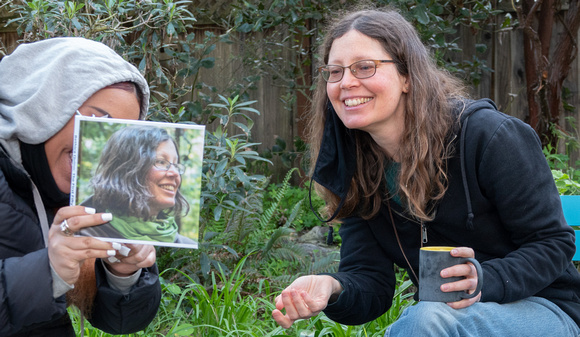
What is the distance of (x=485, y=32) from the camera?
5.90 metres

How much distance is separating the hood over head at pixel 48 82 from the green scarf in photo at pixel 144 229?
38cm

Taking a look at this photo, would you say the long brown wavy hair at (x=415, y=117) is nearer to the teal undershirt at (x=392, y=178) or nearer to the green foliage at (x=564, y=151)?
the teal undershirt at (x=392, y=178)

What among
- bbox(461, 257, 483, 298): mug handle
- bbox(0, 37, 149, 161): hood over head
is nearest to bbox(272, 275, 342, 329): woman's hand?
bbox(461, 257, 483, 298): mug handle

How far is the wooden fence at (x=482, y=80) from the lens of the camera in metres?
5.82

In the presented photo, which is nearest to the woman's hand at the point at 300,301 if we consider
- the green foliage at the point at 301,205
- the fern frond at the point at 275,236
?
the fern frond at the point at 275,236

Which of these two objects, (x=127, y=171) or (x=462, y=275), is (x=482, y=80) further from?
(x=127, y=171)

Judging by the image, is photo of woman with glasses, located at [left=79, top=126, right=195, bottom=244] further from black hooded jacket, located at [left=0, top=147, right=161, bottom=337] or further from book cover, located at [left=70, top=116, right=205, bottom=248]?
black hooded jacket, located at [left=0, top=147, right=161, bottom=337]

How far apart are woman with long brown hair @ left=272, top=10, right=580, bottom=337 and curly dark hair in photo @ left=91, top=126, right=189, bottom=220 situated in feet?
2.15

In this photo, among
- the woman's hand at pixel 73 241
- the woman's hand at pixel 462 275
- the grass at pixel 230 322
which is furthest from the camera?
the grass at pixel 230 322

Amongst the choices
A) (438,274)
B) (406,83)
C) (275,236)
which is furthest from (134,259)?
(275,236)

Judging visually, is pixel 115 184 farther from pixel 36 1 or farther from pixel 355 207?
pixel 36 1

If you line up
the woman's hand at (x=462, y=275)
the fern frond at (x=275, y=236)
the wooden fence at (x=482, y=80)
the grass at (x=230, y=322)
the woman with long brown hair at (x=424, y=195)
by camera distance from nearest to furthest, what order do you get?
1. the woman's hand at (x=462, y=275)
2. the woman with long brown hair at (x=424, y=195)
3. the grass at (x=230, y=322)
4. the fern frond at (x=275, y=236)
5. the wooden fence at (x=482, y=80)

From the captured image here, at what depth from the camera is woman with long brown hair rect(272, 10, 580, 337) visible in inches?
83.7

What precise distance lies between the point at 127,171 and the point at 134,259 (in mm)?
286
